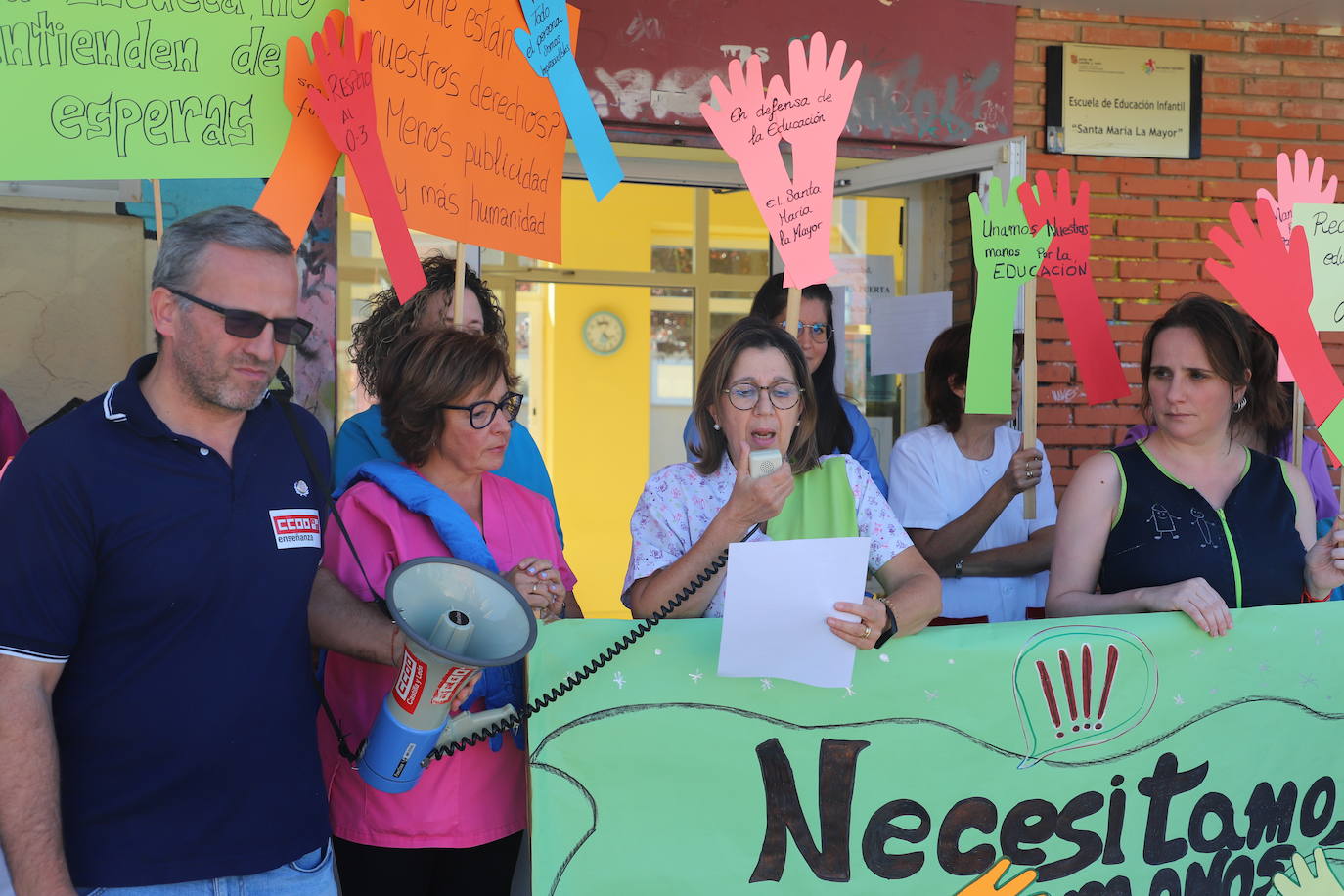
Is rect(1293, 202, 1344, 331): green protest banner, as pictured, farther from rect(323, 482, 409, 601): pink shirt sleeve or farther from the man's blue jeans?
the man's blue jeans

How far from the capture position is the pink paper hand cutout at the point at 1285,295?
277 centimetres

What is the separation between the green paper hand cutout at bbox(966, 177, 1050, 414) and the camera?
3.05 meters

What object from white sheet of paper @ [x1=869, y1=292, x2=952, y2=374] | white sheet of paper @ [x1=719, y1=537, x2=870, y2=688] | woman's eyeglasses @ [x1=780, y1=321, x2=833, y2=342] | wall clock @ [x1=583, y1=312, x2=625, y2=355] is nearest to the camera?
white sheet of paper @ [x1=719, y1=537, x2=870, y2=688]

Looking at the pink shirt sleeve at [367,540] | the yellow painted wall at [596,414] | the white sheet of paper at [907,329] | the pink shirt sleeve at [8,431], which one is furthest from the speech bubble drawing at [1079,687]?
the yellow painted wall at [596,414]

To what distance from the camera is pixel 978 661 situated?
2354 mm

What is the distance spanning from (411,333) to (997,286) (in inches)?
59.9

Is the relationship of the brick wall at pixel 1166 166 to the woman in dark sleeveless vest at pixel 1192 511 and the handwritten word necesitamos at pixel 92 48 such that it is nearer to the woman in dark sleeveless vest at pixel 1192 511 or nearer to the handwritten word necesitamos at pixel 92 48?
the woman in dark sleeveless vest at pixel 1192 511

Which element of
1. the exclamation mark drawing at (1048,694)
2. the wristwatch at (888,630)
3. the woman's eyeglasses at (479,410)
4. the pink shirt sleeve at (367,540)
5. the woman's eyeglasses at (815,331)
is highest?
the woman's eyeglasses at (815,331)

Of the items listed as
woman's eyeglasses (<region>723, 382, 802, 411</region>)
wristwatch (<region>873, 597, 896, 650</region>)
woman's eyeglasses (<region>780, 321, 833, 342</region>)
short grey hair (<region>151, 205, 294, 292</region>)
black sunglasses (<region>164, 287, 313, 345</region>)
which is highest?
short grey hair (<region>151, 205, 294, 292</region>)

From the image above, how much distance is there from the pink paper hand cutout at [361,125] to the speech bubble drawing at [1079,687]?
1500mm

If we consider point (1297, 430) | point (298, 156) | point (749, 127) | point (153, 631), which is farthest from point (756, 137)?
point (1297, 430)

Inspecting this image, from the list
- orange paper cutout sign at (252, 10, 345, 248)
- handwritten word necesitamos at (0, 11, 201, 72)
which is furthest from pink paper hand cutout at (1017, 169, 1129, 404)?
handwritten word necesitamos at (0, 11, 201, 72)

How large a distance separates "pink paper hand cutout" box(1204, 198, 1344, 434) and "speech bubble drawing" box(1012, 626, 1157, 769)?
826 millimetres

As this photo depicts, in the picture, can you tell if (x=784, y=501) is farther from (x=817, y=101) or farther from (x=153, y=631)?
(x=153, y=631)
